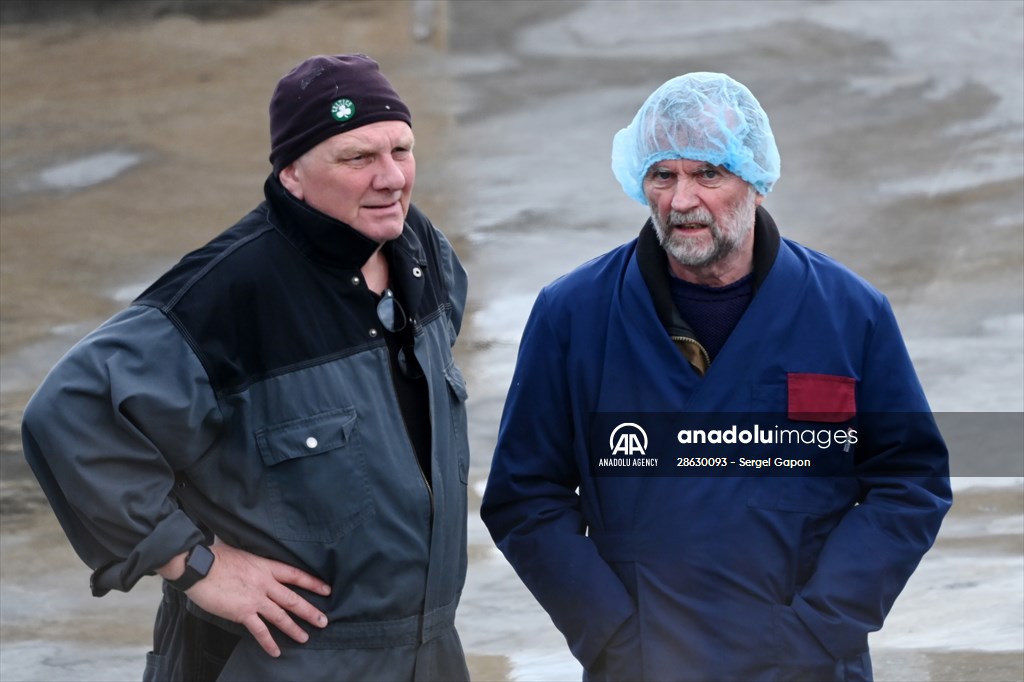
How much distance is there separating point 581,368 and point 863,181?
23.9 feet

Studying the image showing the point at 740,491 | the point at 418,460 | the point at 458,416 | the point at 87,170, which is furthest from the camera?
the point at 87,170

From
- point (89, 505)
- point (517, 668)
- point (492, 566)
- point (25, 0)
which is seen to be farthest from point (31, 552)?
point (25, 0)

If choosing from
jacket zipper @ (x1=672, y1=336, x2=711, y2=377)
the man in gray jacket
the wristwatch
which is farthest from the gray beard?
the wristwatch

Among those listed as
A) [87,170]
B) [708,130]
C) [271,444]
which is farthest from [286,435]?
[87,170]

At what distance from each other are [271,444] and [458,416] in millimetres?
466

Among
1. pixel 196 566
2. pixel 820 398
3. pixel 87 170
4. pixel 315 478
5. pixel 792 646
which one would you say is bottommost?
pixel 87 170

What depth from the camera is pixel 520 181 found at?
1021cm

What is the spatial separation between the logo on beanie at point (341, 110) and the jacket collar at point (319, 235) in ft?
0.58

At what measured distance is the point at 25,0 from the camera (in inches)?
532

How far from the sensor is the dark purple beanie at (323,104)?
287 cm

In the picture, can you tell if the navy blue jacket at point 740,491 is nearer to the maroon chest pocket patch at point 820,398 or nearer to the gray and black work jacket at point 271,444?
the maroon chest pocket patch at point 820,398

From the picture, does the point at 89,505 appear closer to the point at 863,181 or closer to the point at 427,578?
the point at 427,578

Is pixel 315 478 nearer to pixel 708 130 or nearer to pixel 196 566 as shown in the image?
pixel 196 566

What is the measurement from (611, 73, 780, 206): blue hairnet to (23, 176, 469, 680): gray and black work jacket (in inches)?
22.3
